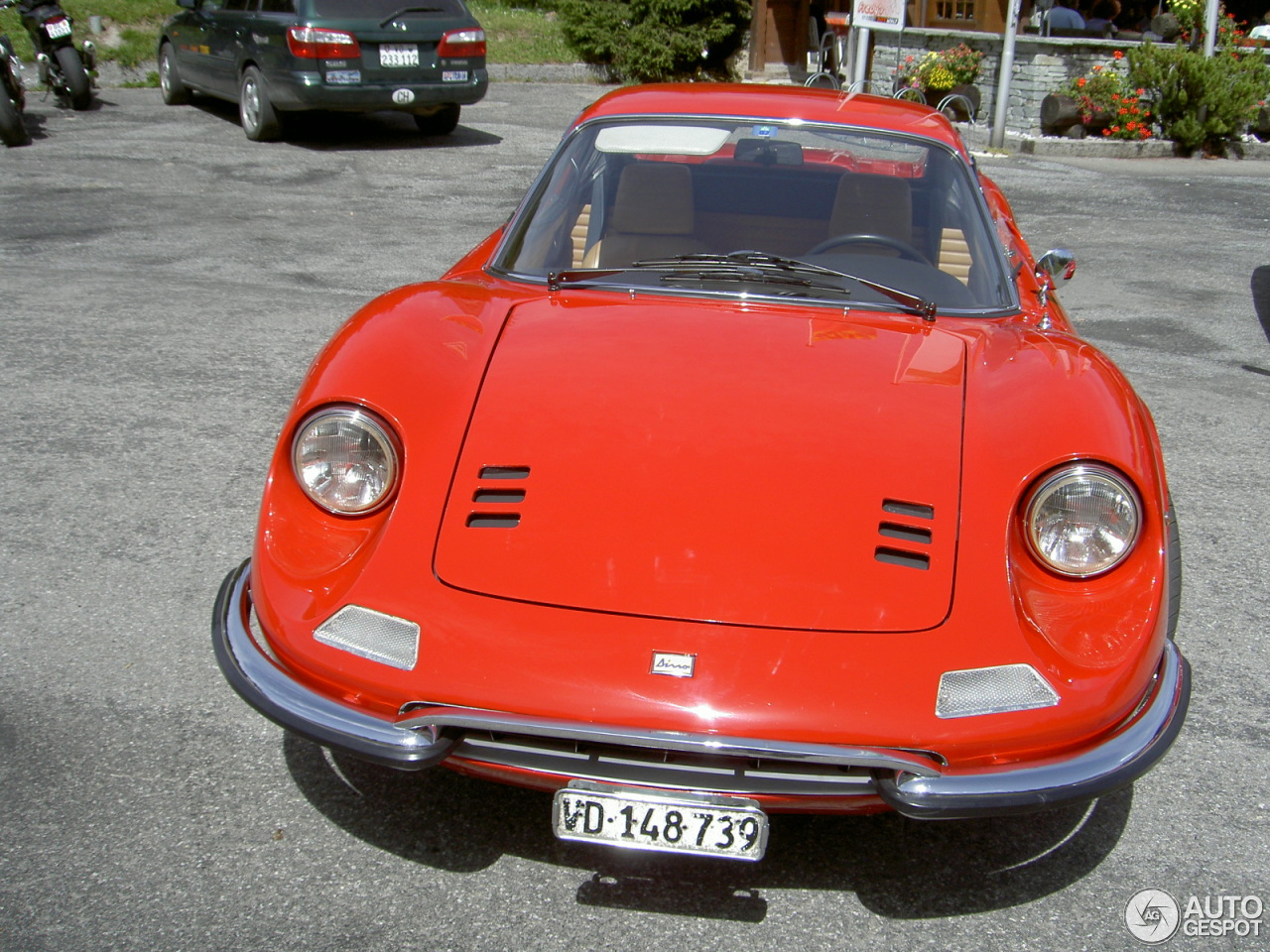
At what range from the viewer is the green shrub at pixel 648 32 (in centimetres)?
1866

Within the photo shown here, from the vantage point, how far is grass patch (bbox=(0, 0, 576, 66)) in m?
15.6

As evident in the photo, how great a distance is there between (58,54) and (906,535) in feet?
42.8

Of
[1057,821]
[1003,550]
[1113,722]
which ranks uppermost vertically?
[1003,550]

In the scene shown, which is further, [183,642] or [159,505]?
[159,505]

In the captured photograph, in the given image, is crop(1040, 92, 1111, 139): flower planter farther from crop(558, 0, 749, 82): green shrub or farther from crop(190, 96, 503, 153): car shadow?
crop(190, 96, 503, 153): car shadow

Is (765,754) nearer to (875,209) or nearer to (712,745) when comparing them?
(712,745)

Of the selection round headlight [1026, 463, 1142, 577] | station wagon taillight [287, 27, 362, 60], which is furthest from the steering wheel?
station wagon taillight [287, 27, 362, 60]

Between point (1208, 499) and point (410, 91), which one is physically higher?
point (410, 91)

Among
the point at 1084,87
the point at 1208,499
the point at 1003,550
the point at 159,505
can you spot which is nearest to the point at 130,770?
the point at 159,505

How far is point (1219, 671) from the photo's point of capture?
11.0ft

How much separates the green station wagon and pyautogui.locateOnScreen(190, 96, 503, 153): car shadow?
1.20ft

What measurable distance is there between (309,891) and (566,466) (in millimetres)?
1032

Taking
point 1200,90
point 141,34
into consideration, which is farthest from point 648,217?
point 141,34

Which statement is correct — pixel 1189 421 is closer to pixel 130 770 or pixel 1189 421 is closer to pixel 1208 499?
pixel 1208 499
